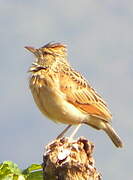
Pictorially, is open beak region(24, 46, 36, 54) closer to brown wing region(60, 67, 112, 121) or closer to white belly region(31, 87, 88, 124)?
brown wing region(60, 67, 112, 121)

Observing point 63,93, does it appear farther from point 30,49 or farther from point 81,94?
point 30,49

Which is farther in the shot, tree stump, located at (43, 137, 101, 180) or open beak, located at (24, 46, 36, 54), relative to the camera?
open beak, located at (24, 46, 36, 54)

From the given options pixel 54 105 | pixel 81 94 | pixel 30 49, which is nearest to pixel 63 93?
pixel 54 105

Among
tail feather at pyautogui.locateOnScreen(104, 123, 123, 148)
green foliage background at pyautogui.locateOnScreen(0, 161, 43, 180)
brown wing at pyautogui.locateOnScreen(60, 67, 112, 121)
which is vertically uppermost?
brown wing at pyautogui.locateOnScreen(60, 67, 112, 121)

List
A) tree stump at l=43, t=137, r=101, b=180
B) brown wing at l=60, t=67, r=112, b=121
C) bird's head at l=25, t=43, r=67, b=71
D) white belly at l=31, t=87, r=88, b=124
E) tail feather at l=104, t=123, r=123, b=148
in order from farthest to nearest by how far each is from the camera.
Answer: bird's head at l=25, t=43, r=67, b=71
tail feather at l=104, t=123, r=123, b=148
brown wing at l=60, t=67, r=112, b=121
white belly at l=31, t=87, r=88, b=124
tree stump at l=43, t=137, r=101, b=180

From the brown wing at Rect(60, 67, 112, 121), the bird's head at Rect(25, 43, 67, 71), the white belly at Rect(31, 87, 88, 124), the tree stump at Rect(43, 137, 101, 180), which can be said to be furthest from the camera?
the bird's head at Rect(25, 43, 67, 71)

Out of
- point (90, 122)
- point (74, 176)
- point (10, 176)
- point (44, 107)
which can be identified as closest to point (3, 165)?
point (10, 176)

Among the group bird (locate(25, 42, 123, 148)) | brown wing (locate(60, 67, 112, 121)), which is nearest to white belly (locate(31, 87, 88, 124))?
bird (locate(25, 42, 123, 148))
